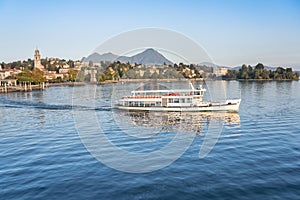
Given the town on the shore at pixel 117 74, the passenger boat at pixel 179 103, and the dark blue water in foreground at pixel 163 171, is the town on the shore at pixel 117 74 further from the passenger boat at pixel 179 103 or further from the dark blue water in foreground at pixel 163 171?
the dark blue water in foreground at pixel 163 171

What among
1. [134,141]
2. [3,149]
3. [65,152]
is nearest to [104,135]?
[134,141]

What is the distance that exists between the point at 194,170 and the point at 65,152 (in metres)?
8.76

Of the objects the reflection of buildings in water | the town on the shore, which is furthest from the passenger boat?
the town on the shore

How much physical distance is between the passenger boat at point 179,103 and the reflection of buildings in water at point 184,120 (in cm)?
122

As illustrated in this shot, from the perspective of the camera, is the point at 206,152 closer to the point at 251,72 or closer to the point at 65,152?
the point at 65,152

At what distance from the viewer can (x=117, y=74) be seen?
109938mm

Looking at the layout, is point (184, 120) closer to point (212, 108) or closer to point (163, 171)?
point (212, 108)

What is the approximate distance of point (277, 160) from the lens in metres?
16.3

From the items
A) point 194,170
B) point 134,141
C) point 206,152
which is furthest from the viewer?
point 134,141

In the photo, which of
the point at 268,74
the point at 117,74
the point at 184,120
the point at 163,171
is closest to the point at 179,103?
the point at 184,120

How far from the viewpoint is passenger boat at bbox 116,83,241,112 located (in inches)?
1411

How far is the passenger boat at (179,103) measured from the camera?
35844 mm

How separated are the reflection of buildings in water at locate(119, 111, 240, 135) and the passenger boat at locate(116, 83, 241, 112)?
48.1 inches

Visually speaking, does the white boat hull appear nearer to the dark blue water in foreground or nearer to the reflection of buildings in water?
the reflection of buildings in water
